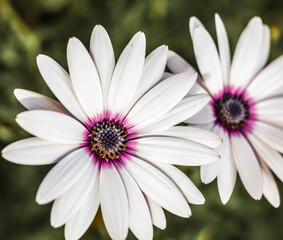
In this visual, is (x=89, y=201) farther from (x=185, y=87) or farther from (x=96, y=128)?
(x=185, y=87)

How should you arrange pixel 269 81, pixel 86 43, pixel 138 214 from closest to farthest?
pixel 138 214, pixel 269 81, pixel 86 43

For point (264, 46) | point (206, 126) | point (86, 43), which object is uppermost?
point (86, 43)

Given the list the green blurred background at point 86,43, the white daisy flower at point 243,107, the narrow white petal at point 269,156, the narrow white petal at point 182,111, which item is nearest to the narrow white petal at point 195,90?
the white daisy flower at point 243,107

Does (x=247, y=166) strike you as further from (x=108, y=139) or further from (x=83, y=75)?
(x=83, y=75)

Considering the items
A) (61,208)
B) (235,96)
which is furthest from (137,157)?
(235,96)

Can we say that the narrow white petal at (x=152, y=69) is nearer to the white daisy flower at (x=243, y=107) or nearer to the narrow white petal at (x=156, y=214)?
the white daisy flower at (x=243, y=107)

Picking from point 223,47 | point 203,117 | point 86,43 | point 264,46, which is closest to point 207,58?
point 223,47
